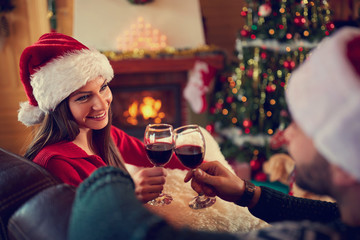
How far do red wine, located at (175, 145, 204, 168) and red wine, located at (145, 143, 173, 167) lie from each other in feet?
0.17

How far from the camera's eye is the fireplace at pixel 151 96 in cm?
359

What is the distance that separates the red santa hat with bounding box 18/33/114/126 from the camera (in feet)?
4.33

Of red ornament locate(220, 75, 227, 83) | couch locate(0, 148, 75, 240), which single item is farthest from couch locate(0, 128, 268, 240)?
red ornament locate(220, 75, 227, 83)

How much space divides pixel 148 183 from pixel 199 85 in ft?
8.56

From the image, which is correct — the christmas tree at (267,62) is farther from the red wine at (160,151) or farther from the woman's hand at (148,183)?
the woman's hand at (148,183)

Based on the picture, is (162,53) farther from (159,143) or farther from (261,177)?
(159,143)

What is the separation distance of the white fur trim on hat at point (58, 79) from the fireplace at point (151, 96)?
7.17ft

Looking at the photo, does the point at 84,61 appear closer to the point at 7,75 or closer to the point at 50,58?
the point at 50,58

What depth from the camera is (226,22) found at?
13.9 feet

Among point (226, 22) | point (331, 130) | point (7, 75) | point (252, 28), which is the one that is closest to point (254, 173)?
point (252, 28)

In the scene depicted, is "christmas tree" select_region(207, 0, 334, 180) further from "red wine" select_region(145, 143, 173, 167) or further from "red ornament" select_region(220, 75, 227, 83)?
"red wine" select_region(145, 143, 173, 167)

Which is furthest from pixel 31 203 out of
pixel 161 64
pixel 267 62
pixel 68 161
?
pixel 161 64

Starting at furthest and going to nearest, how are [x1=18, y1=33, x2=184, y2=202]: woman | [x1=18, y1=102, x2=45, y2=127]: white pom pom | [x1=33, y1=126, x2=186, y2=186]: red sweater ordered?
[x1=18, y1=102, x2=45, y2=127]: white pom pom, [x1=18, y1=33, x2=184, y2=202]: woman, [x1=33, y1=126, x2=186, y2=186]: red sweater

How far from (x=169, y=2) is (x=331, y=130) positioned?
3.40m
